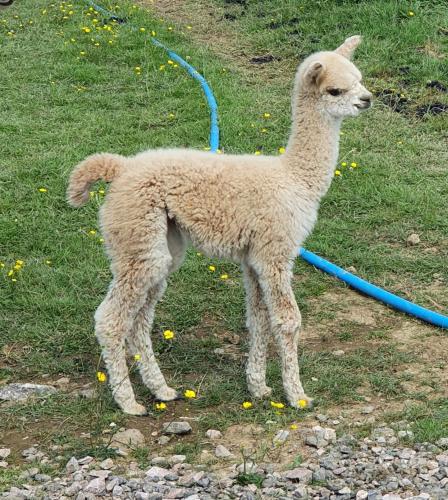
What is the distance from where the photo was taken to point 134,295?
5645 mm

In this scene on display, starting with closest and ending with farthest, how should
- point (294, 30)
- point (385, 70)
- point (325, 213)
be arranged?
point (325, 213) < point (385, 70) < point (294, 30)

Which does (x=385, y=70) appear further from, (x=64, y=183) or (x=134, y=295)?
(x=134, y=295)

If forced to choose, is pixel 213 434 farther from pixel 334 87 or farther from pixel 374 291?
pixel 374 291

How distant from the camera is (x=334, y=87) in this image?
5.84 m

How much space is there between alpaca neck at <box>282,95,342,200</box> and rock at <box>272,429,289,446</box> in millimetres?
1510

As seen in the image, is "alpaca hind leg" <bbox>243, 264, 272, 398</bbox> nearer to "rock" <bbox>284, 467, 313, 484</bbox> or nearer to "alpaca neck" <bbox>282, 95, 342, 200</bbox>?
"alpaca neck" <bbox>282, 95, 342, 200</bbox>

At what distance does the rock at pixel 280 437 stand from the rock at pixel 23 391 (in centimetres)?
154

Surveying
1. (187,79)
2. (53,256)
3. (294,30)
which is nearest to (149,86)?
(187,79)

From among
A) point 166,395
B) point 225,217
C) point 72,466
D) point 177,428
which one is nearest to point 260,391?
point 166,395

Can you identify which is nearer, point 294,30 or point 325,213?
point 325,213

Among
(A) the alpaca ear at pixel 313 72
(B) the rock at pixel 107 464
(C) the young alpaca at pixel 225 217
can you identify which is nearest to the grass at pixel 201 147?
(B) the rock at pixel 107 464

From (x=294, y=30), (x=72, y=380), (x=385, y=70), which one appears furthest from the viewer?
(x=294, y=30)

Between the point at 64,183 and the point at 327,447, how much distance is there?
4849 mm

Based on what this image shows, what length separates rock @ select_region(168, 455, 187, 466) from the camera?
508 centimetres
